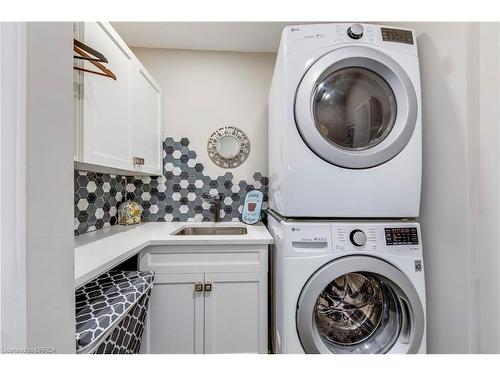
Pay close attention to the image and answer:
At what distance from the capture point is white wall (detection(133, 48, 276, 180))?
198cm

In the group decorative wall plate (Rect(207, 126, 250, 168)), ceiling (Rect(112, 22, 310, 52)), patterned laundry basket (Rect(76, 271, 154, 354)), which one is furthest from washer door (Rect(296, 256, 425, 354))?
ceiling (Rect(112, 22, 310, 52))

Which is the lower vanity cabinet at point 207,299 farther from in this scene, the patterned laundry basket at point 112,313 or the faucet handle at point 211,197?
the faucet handle at point 211,197

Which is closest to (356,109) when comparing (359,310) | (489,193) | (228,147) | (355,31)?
(355,31)

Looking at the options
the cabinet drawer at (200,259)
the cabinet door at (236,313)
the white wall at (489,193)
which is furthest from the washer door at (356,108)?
the cabinet door at (236,313)

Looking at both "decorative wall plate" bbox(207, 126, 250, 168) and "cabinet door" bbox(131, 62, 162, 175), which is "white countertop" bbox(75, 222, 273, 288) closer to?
"cabinet door" bbox(131, 62, 162, 175)

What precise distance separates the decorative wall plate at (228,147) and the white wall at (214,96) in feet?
0.13

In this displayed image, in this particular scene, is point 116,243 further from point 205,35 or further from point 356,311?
point 205,35

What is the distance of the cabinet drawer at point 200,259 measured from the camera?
1.28m

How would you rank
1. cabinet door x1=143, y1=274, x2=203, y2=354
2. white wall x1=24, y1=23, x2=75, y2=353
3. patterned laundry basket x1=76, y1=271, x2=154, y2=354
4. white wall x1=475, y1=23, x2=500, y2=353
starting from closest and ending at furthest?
white wall x1=24, y1=23, x2=75, y2=353
patterned laundry basket x1=76, y1=271, x2=154, y2=354
white wall x1=475, y1=23, x2=500, y2=353
cabinet door x1=143, y1=274, x2=203, y2=354

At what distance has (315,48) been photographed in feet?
3.44

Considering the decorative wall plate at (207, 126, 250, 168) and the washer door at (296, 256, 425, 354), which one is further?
the decorative wall plate at (207, 126, 250, 168)
